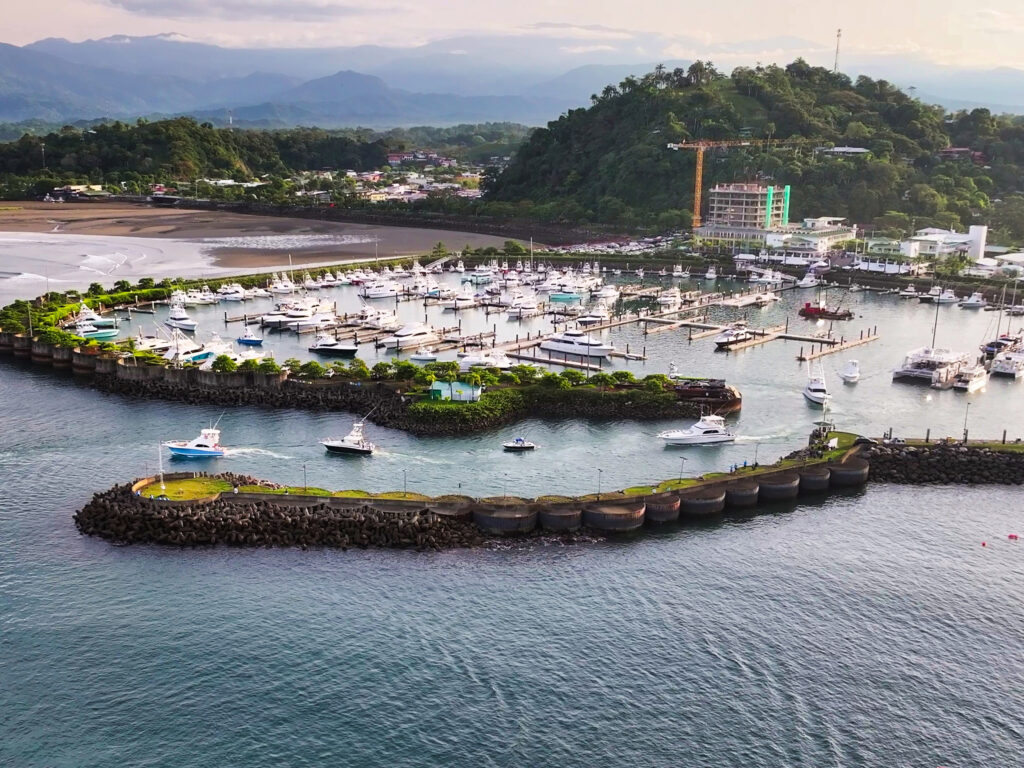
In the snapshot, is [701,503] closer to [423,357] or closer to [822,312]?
[423,357]

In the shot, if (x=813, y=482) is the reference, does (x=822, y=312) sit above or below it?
above

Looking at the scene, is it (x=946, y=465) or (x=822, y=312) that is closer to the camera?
(x=946, y=465)

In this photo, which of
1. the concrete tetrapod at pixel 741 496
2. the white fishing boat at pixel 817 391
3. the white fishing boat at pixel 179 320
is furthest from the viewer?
the white fishing boat at pixel 179 320

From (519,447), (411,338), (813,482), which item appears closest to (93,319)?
(411,338)

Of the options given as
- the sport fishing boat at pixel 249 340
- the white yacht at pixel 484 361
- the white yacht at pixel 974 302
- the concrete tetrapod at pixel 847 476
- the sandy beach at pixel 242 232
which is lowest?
the concrete tetrapod at pixel 847 476

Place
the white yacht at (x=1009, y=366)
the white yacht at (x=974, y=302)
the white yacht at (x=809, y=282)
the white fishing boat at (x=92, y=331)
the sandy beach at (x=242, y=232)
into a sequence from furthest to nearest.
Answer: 1. the sandy beach at (x=242, y=232)
2. the white yacht at (x=809, y=282)
3. the white yacht at (x=974, y=302)
4. the white fishing boat at (x=92, y=331)
5. the white yacht at (x=1009, y=366)

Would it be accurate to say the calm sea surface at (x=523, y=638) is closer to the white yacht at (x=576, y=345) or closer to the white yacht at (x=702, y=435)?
the white yacht at (x=702, y=435)

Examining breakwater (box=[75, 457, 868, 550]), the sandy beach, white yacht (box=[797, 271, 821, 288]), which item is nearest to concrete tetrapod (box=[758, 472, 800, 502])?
breakwater (box=[75, 457, 868, 550])

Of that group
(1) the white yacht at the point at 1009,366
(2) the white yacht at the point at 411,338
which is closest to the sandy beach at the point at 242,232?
(2) the white yacht at the point at 411,338

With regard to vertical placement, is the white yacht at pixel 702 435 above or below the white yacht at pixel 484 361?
below
